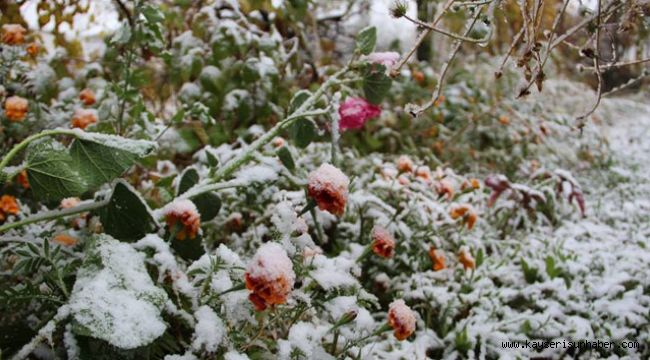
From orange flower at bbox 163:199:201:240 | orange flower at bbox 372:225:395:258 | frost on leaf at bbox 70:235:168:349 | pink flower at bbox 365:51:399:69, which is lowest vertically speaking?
frost on leaf at bbox 70:235:168:349

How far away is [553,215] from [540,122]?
5.01ft

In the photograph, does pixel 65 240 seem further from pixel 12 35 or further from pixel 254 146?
pixel 12 35

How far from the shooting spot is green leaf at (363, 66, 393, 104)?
124cm

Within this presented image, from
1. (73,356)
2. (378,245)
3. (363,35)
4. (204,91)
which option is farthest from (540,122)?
(73,356)

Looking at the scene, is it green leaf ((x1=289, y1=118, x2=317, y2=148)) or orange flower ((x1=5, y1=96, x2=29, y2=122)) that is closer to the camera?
green leaf ((x1=289, y1=118, x2=317, y2=148))

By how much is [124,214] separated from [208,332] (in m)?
0.30

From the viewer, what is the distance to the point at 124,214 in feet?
3.18

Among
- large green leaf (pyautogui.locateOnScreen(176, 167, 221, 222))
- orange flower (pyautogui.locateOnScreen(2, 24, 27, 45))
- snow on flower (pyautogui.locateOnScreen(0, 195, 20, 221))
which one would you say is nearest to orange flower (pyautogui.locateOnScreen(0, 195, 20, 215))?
snow on flower (pyautogui.locateOnScreen(0, 195, 20, 221))

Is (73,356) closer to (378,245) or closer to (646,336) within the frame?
(378,245)

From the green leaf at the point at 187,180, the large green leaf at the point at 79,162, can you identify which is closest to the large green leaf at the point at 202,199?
the green leaf at the point at 187,180

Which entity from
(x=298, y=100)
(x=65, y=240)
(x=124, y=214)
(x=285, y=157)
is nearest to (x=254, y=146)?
(x=285, y=157)

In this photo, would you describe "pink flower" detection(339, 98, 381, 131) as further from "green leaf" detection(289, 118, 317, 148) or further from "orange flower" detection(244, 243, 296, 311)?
"orange flower" detection(244, 243, 296, 311)

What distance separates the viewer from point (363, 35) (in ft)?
4.16

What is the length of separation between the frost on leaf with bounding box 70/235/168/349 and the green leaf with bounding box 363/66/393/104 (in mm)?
699
